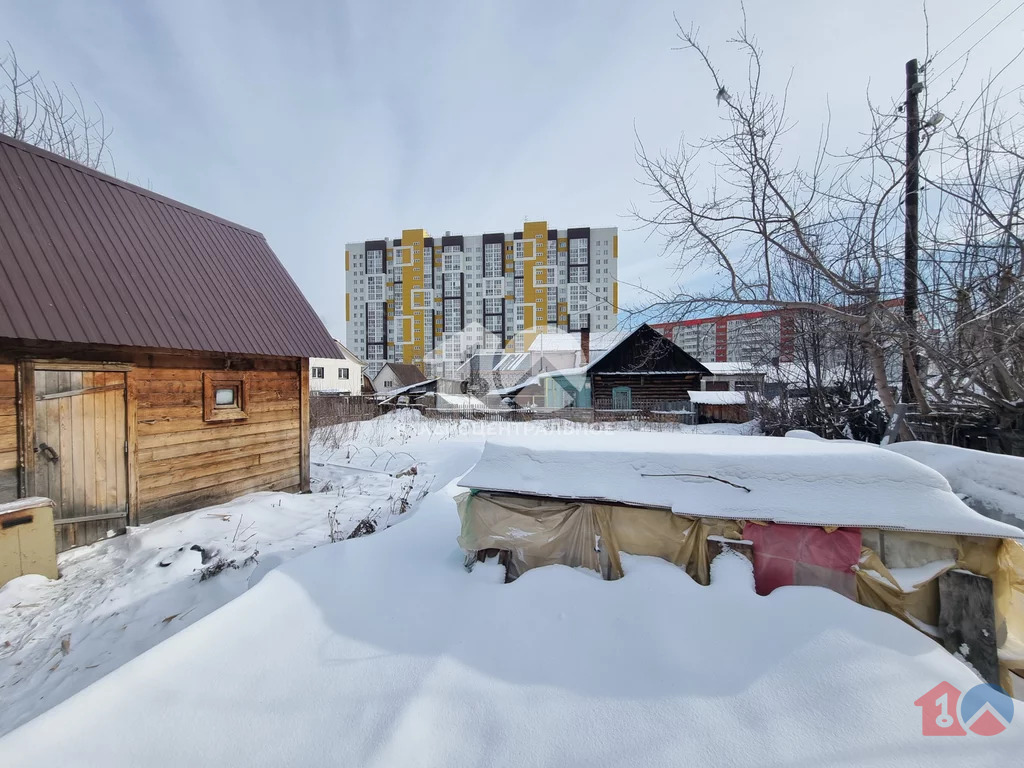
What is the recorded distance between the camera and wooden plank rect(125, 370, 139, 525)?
16.5ft

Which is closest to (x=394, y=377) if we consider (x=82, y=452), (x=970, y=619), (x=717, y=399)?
(x=717, y=399)

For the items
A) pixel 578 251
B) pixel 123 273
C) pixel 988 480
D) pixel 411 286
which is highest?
pixel 578 251

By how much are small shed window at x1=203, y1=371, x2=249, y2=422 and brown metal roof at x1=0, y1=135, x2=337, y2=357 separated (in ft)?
1.96

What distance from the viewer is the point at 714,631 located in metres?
2.09

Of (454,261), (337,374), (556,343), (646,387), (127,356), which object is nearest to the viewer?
(127,356)

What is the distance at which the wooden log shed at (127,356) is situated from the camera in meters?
4.29

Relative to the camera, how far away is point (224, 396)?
20.4 ft

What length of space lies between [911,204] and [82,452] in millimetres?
11933

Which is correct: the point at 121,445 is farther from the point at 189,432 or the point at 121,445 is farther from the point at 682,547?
the point at 682,547

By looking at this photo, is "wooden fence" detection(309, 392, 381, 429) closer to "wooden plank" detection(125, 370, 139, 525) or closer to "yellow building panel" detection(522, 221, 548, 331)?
"wooden plank" detection(125, 370, 139, 525)

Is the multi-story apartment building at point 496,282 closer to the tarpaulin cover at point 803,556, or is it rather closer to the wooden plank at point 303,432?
the wooden plank at point 303,432

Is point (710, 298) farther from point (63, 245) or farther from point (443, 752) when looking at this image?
point (63, 245)

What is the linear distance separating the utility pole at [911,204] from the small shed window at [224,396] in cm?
1001

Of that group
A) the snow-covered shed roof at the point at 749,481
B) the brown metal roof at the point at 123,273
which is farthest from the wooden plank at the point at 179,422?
the snow-covered shed roof at the point at 749,481
